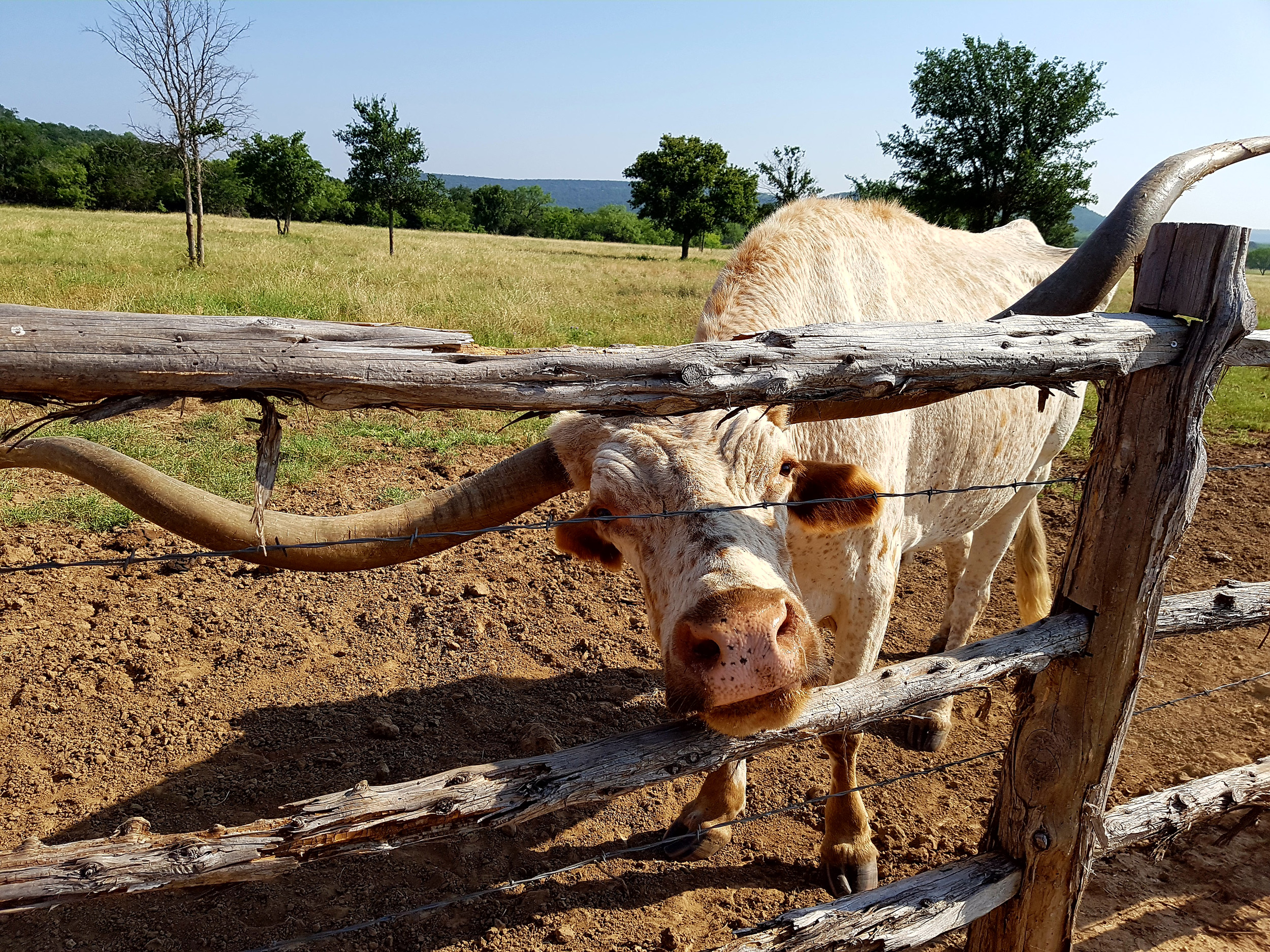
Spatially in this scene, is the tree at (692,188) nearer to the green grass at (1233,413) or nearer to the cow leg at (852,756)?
the green grass at (1233,413)

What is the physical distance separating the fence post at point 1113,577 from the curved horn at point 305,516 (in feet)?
5.61

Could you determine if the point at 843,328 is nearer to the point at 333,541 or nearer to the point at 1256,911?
the point at 333,541

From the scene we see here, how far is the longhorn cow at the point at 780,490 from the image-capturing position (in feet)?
6.73

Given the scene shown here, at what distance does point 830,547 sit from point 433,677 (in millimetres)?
2505

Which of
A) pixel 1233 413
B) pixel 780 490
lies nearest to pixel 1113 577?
pixel 780 490

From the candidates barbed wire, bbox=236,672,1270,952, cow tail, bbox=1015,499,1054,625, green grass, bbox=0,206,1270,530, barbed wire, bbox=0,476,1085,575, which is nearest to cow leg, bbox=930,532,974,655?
cow tail, bbox=1015,499,1054,625

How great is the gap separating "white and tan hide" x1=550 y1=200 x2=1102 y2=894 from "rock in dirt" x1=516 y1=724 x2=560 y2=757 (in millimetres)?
772

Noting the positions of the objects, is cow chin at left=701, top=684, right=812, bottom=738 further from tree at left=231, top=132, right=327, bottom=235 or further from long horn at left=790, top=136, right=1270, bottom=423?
tree at left=231, top=132, right=327, bottom=235

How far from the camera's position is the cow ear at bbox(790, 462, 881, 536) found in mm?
2686

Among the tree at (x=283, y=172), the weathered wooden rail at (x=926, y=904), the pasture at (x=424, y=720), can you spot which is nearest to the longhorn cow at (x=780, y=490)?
the pasture at (x=424, y=720)

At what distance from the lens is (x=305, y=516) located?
241cm

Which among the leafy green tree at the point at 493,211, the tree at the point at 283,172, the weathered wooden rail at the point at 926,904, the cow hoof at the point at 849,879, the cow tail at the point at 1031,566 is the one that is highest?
the leafy green tree at the point at 493,211

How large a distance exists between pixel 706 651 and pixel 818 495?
3.20 ft

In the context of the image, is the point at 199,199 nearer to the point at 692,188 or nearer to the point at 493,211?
the point at 692,188
